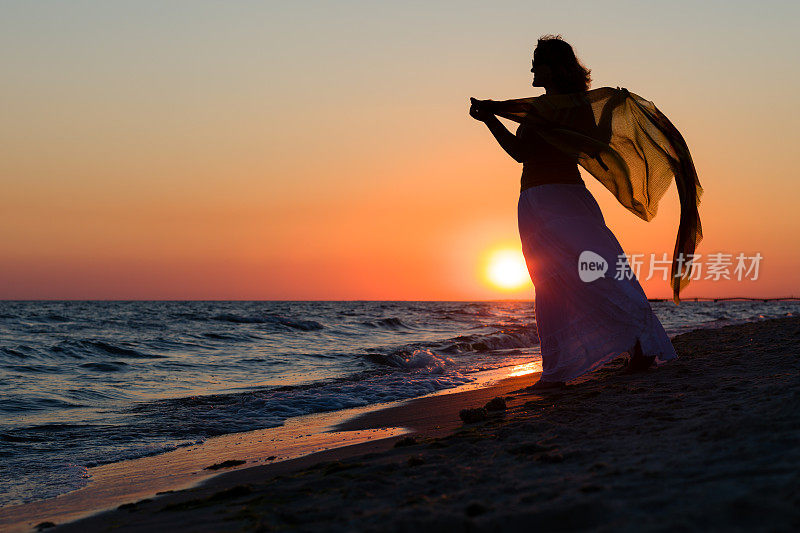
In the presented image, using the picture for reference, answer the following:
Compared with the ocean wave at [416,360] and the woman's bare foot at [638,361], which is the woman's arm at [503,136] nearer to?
the woman's bare foot at [638,361]

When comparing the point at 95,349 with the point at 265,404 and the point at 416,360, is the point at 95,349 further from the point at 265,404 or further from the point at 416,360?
the point at 265,404

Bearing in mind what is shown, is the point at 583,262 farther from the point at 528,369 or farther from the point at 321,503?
the point at 528,369

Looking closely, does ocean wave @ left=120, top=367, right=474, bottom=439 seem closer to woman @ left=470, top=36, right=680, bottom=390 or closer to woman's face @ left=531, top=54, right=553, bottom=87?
woman @ left=470, top=36, right=680, bottom=390

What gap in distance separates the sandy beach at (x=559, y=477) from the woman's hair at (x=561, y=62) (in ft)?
7.34

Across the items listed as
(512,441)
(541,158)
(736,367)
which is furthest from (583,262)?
(512,441)

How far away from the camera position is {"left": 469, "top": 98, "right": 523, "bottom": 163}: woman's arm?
4.79 meters

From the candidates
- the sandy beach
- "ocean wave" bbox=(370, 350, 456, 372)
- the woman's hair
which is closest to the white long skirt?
the sandy beach

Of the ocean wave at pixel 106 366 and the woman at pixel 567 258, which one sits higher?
the woman at pixel 567 258

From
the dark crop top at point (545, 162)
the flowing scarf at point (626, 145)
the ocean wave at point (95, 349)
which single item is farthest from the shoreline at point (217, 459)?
the ocean wave at point (95, 349)

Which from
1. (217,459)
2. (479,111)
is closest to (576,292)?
(479,111)

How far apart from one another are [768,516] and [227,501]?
201 cm

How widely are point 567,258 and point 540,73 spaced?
1.39 m

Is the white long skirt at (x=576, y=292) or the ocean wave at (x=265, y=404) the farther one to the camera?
the ocean wave at (x=265, y=404)

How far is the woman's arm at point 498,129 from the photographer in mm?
4785
